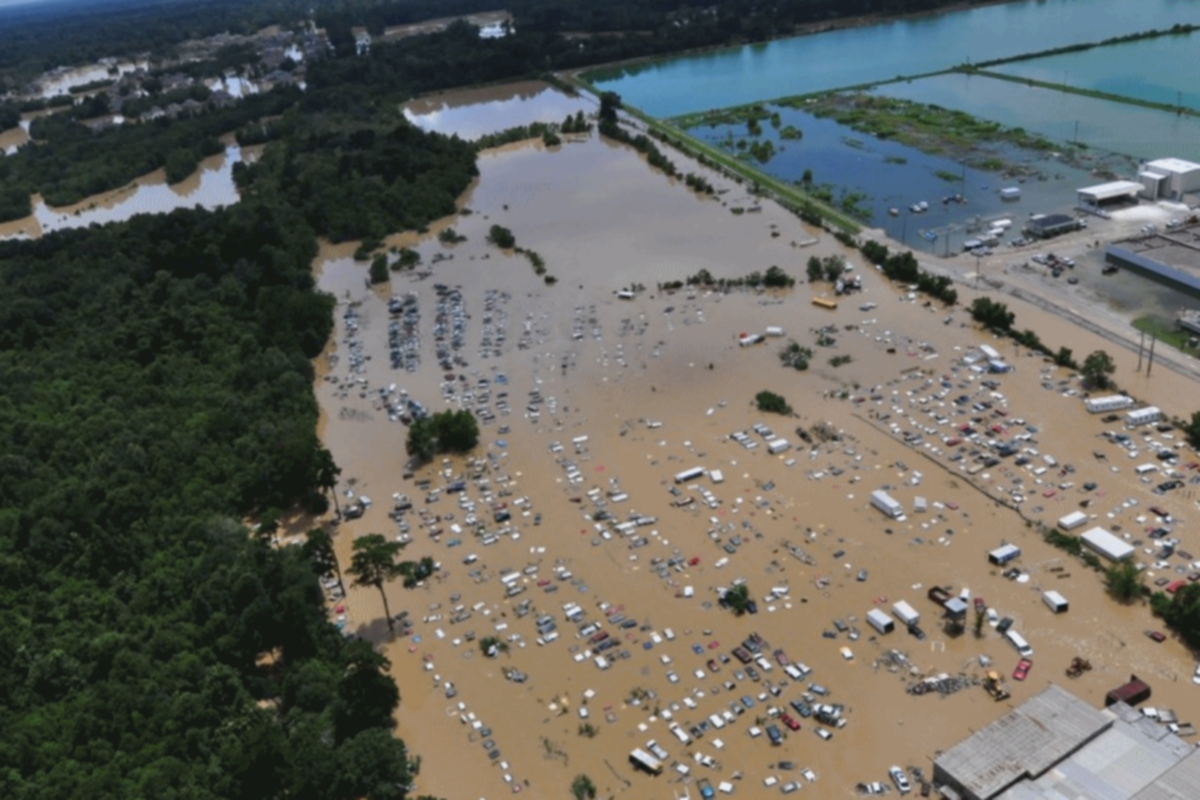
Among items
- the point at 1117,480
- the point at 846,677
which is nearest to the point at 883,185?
the point at 1117,480

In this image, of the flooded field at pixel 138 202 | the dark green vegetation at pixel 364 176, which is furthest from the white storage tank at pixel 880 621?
the flooded field at pixel 138 202

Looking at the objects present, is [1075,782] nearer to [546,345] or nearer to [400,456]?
[400,456]

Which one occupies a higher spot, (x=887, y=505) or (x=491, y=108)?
(x=491, y=108)

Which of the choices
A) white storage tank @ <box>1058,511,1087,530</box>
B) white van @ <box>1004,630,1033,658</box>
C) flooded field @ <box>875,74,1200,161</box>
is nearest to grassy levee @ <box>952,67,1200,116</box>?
flooded field @ <box>875,74,1200,161</box>

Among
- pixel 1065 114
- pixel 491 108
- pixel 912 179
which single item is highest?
pixel 491 108

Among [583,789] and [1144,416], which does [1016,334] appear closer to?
[1144,416]

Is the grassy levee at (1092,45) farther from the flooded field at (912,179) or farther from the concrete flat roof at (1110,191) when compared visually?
the concrete flat roof at (1110,191)

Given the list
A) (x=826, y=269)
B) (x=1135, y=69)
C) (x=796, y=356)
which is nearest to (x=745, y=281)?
(x=826, y=269)
